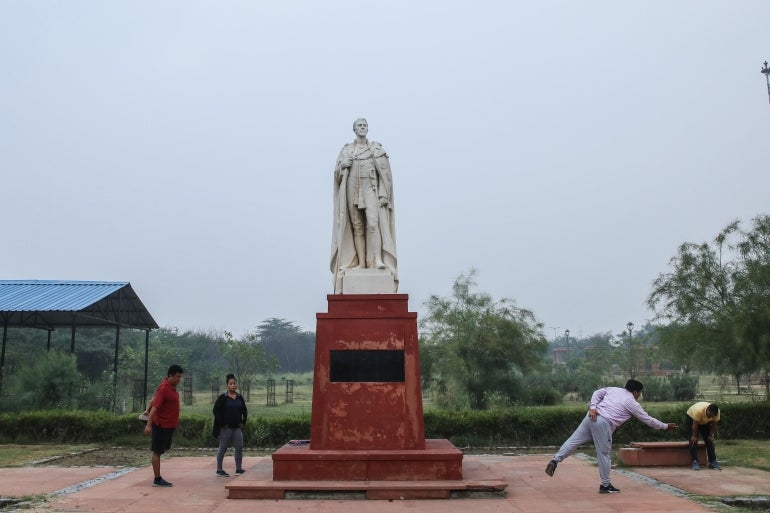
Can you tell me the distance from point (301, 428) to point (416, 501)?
19.9ft

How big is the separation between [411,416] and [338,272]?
2108 millimetres

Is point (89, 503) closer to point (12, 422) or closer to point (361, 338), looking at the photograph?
point (361, 338)

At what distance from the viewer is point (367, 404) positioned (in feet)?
23.6

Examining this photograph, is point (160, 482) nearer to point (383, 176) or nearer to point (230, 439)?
point (230, 439)

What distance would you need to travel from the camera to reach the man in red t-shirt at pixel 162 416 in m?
7.27

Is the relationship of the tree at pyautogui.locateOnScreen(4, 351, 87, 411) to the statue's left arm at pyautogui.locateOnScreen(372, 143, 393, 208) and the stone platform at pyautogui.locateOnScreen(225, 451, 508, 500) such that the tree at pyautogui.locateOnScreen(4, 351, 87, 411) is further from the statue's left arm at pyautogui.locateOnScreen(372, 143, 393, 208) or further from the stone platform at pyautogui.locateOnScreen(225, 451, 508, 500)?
the statue's left arm at pyautogui.locateOnScreen(372, 143, 393, 208)

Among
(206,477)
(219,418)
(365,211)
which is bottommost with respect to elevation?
(206,477)

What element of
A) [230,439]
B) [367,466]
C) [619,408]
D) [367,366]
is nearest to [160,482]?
[230,439]

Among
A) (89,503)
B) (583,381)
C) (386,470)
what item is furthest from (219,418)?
(583,381)

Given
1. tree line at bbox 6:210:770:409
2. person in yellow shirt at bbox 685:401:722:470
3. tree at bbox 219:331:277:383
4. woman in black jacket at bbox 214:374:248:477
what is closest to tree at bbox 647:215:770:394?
tree line at bbox 6:210:770:409

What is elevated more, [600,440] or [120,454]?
[600,440]

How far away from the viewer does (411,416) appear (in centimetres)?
715

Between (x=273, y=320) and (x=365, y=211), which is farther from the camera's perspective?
(x=273, y=320)

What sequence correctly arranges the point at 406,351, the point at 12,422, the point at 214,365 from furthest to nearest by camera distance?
the point at 214,365, the point at 12,422, the point at 406,351
